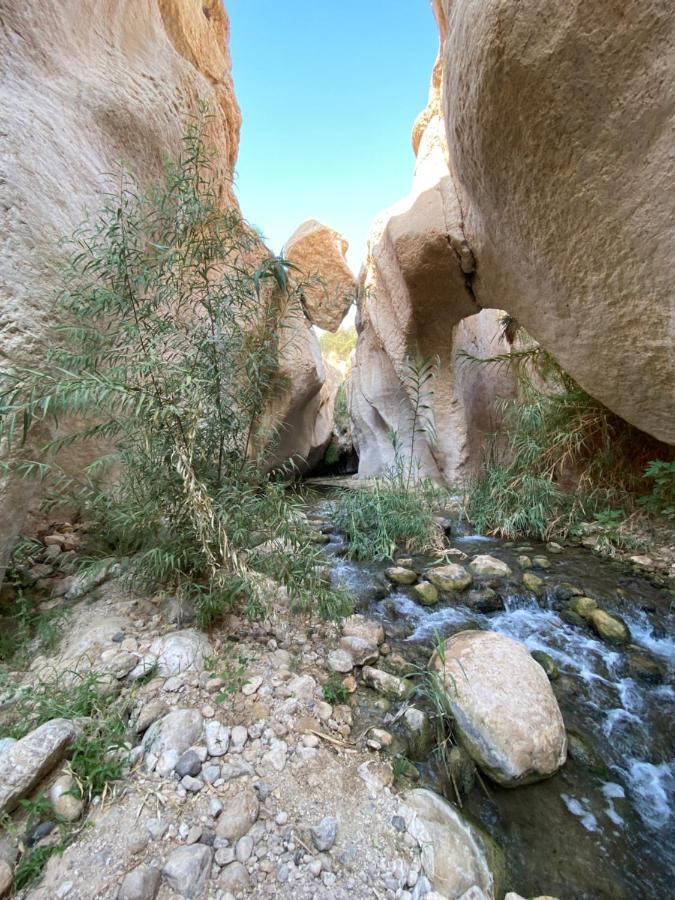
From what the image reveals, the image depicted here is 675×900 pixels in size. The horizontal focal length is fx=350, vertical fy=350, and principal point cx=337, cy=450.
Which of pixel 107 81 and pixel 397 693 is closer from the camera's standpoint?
pixel 397 693

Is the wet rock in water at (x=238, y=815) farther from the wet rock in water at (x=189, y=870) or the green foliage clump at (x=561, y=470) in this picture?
the green foliage clump at (x=561, y=470)

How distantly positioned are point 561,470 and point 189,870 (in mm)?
4202

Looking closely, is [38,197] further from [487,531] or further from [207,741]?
[487,531]

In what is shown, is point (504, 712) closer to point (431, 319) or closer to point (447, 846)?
point (447, 846)

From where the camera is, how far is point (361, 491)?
13.6 ft

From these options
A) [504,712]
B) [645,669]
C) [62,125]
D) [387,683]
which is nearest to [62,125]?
[62,125]

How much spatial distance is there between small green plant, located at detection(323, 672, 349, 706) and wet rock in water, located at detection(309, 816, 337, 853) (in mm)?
475

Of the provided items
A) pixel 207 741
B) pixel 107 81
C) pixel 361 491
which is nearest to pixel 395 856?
pixel 207 741

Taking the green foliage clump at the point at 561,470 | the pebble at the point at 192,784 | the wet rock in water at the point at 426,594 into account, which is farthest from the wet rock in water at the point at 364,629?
the green foliage clump at the point at 561,470

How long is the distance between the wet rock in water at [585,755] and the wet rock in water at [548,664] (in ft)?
1.04

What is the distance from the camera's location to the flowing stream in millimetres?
1114

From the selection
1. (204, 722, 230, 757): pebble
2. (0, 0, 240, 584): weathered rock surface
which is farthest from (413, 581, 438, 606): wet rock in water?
(0, 0, 240, 584): weathered rock surface

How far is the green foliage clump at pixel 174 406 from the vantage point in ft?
5.22

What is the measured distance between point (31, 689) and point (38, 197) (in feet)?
7.82
